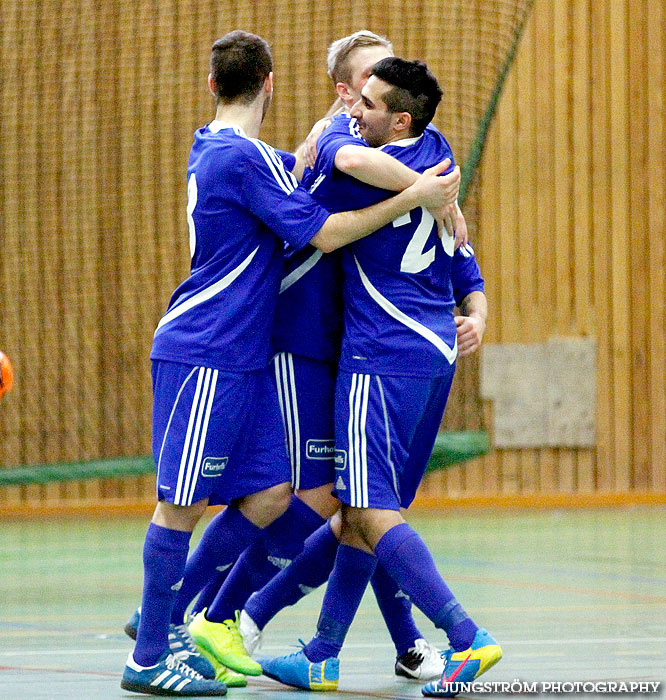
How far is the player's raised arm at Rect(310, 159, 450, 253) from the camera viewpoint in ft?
9.47

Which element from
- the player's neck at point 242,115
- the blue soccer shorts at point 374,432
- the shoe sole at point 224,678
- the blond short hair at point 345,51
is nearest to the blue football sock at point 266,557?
the shoe sole at point 224,678

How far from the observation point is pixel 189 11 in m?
8.10

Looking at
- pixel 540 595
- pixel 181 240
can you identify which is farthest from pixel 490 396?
pixel 540 595

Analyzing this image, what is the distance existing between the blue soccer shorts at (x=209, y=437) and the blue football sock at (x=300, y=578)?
33cm

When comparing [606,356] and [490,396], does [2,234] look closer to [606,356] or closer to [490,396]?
[490,396]

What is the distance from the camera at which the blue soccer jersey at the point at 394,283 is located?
289 cm

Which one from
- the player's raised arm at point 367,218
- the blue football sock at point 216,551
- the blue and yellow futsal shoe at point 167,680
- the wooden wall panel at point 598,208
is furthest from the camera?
the wooden wall panel at point 598,208

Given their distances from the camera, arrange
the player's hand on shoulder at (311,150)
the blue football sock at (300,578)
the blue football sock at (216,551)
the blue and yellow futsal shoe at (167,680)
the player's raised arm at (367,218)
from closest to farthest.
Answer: the blue and yellow futsal shoe at (167,680) → the player's raised arm at (367,218) → the blue football sock at (216,551) → the player's hand on shoulder at (311,150) → the blue football sock at (300,578)

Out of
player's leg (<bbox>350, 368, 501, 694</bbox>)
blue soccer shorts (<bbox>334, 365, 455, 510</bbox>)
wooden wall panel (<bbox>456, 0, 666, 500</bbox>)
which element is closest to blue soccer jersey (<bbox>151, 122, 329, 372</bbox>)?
blue soccer shorts (<bbox>334, 365, 455, 510</bbox>)

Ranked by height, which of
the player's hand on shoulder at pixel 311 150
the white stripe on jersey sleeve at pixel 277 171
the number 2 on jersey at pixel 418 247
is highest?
the player's hand on shoulder at pixel 311 150

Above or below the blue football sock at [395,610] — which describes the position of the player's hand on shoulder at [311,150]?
above

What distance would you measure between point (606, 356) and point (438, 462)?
3962 millimetres

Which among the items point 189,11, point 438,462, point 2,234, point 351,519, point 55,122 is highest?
point 189,11

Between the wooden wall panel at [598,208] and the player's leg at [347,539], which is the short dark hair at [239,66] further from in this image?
the wooden wall panel at [598,208]
